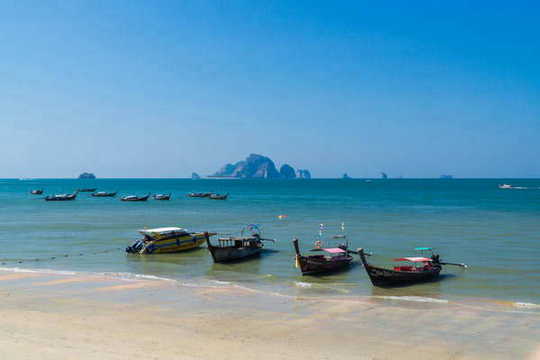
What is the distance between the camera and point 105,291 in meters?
23.3

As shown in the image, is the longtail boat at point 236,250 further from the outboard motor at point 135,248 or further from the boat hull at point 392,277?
the boat hull at point 392,277

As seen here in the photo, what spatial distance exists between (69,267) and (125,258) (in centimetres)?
492

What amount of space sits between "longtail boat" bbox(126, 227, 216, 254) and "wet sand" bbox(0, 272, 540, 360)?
1237 cm

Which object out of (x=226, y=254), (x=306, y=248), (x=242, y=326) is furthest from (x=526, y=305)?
(x=306, y=248)

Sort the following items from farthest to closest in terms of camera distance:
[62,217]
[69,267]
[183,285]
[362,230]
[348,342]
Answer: [62,217], [362,230], [69,267], [183,285], [348,342]

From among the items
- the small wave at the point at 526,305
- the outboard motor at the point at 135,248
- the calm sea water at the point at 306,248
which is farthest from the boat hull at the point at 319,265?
the outboard motor at the point at 135,248

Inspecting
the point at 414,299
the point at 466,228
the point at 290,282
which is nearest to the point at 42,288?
the point at 290,282

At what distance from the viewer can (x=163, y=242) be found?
37.2 meters

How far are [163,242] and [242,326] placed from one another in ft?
69.5

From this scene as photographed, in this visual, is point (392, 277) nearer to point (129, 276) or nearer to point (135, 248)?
point (129, 276)

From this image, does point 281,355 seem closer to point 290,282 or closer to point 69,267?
point 290,282

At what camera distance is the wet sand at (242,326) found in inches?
562

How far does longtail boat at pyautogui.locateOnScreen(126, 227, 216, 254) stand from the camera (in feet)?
121

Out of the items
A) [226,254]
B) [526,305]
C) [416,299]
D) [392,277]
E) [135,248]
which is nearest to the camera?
[526,305]
